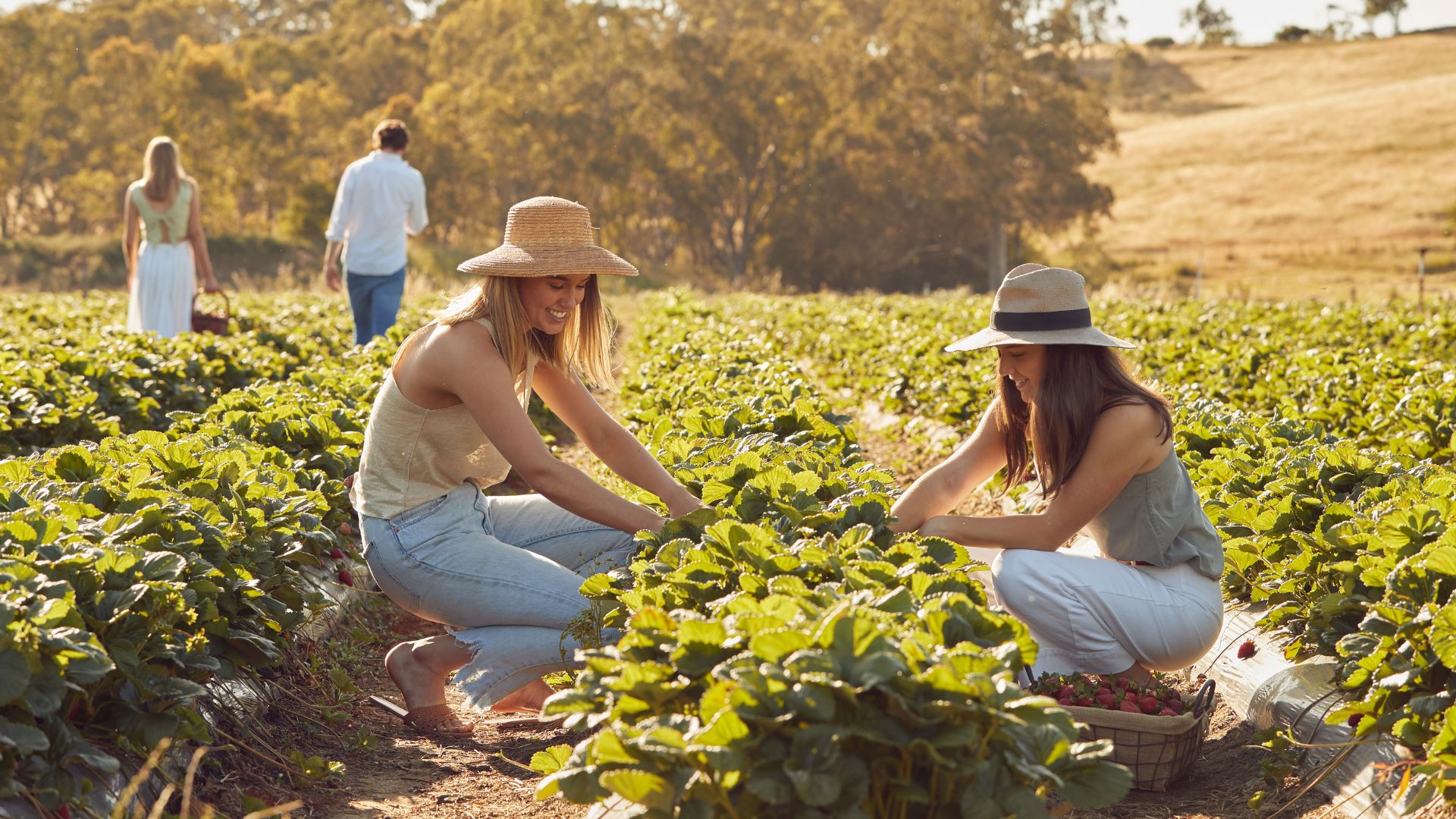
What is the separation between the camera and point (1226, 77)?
8975 cm

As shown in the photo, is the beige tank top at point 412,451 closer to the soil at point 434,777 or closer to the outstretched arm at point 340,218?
the soil at point 434,777

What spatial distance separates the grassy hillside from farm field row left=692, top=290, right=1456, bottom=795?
25.2 metres

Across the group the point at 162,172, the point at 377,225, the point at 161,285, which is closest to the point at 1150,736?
the point at 377,225

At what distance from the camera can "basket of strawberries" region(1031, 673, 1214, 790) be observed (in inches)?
138

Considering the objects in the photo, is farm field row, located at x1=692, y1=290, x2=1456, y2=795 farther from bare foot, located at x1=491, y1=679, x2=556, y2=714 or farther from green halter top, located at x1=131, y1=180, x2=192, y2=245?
green halter top, located at x1=131, y1=180, x2=192, y2=245

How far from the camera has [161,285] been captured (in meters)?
10.3

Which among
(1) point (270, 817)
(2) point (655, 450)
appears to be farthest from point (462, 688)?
(2) point (655, 450)

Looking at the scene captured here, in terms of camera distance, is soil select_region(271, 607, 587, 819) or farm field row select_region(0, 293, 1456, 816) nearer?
farm field row select_region(0, 293, 1456, 816)

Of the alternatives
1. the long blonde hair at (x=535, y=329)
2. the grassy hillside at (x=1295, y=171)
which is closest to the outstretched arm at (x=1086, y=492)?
the long blonde hair at (x=535, y=329)

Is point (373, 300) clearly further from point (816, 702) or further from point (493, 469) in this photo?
point (816, 702)

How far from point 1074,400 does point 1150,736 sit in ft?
3.17

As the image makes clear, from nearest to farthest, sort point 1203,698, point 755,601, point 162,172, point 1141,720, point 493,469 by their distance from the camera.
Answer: point 755,601, point 1141,720, point 1203,698, point 493,469, point 162,172

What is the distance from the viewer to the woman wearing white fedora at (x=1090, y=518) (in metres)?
3.88

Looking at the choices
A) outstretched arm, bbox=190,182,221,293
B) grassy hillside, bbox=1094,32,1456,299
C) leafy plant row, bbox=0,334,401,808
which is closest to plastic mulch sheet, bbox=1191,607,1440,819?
leafy plant row, bbox=0,334,401,808
